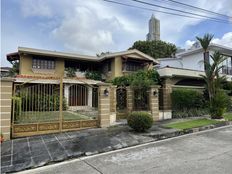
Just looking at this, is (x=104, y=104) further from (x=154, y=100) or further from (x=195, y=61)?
(x=195, y=61)

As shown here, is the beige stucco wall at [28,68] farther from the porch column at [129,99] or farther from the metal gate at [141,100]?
the metal gate at [141,100]

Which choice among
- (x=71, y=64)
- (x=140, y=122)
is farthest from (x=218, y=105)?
(x=71, y=64)

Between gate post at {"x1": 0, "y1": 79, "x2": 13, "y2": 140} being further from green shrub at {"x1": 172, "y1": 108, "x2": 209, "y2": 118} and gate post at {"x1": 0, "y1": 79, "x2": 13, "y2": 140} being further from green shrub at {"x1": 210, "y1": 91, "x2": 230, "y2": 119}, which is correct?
green shrub at {"x1": 210, "y1": 91, "x2": 230, "y2": 119}

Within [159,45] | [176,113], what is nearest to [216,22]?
[176,113]

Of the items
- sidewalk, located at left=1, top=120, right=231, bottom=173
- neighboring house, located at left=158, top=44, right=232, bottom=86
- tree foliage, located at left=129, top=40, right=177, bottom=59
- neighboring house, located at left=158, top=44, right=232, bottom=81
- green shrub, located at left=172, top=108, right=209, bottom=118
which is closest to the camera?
sidewalk, located at left=1, top=120, right=231, bottom=173

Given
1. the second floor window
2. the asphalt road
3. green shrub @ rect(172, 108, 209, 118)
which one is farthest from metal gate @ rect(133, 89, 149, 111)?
the second floor window

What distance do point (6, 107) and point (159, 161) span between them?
6.13 meters

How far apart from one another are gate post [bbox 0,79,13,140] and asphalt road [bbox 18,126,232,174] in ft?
10.9

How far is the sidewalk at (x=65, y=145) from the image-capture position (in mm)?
5570

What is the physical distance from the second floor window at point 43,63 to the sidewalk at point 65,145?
12.9 metres

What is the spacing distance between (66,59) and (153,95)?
12361mm

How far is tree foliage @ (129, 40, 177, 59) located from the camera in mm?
35031

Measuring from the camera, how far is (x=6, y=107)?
7621mm

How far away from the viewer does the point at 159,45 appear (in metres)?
35.7
